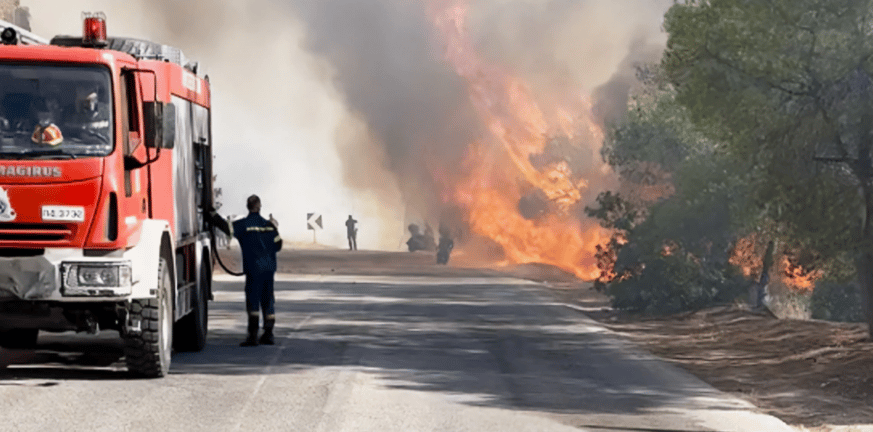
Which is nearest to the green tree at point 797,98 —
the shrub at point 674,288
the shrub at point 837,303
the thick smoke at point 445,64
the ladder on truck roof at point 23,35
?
the shrub at point 674,288

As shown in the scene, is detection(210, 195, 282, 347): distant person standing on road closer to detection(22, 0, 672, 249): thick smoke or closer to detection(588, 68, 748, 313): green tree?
detection(588, 68, 748, 313): green tree

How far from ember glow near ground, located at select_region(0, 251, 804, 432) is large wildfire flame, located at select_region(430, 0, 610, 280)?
29624mm

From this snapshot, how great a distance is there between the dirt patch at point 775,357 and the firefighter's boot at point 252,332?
5.61 m

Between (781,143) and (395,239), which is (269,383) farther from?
(395,239)

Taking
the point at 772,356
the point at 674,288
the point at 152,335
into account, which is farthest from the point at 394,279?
the point at 152,335

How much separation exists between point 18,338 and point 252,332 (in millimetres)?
3036

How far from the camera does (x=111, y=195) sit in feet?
45.0

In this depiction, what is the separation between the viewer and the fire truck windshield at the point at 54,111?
13656 mm

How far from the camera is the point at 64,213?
535 inches

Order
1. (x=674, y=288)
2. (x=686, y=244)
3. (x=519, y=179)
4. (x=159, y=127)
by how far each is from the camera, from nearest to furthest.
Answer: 1. (x=159, y=127)
2. (x=674, y=288)
3. (x=686, y=244)
4. (x=519, y=179)

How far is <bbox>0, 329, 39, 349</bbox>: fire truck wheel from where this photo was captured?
16.9 m

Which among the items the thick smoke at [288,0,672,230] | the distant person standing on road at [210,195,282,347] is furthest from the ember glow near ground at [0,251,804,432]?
the thick smoke at [288,0,672,230]

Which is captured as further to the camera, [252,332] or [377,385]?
[252,332]

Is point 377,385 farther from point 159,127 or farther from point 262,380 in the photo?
point 159,127
